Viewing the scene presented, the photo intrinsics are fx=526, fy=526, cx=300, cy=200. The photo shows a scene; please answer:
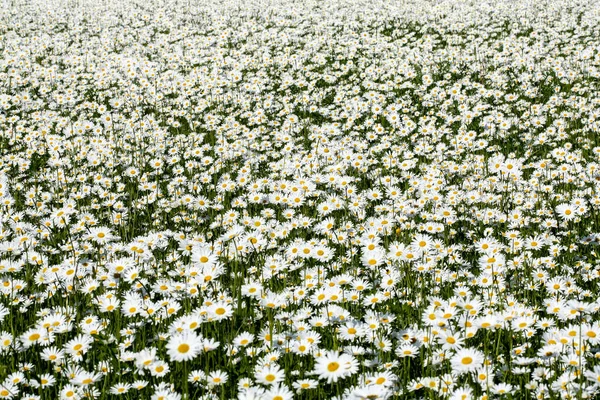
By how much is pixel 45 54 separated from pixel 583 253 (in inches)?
577

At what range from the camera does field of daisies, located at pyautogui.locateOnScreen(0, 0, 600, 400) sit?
334cm

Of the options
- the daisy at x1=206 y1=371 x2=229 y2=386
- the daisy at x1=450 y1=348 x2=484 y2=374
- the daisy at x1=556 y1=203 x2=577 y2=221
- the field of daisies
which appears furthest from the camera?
the daisy at x1=556 y1=203 x2=577 y2=221

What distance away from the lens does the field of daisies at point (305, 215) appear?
3340mm

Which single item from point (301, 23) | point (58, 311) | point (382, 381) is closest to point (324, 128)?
point (58, 311)

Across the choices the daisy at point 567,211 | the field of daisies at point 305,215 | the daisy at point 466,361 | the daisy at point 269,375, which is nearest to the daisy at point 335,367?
the field of daisies at point 305,215

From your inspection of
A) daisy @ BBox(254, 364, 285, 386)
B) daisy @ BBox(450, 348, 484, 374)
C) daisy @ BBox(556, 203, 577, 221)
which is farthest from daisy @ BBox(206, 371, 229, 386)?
daisy @ BBox(556, 203, 577, 221)

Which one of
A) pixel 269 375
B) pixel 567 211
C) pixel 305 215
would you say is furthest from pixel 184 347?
pixel 567 211

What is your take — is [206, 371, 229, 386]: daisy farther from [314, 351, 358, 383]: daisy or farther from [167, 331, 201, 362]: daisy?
[314, 351, 358, 383]: daisy

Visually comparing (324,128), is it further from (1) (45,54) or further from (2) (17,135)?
(1) (45,54)

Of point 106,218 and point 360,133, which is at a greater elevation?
point 360,133

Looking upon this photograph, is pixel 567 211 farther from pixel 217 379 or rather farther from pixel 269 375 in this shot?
pixel 217 379

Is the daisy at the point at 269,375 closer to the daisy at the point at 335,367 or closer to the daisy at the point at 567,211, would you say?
the daisy at the point at 335,367

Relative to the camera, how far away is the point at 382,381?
2920mm

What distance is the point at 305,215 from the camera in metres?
6.06
